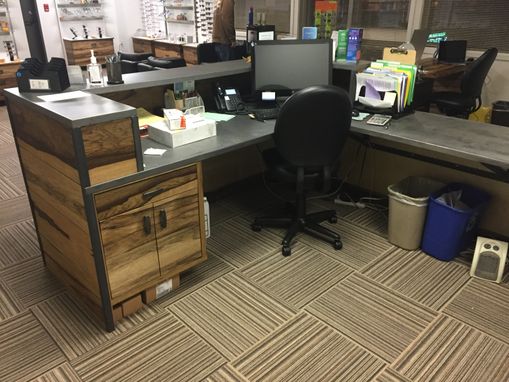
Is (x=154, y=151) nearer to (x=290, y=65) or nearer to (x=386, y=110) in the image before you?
(x=290, y=65)

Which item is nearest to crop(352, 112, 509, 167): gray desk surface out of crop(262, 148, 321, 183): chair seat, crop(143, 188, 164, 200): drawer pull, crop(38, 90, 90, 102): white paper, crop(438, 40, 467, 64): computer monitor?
crop(262, 148, 321, 183): chair seat

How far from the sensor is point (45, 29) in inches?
295

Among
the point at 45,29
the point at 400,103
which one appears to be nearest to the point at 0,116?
the point at 45,29

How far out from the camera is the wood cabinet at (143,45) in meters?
8.00

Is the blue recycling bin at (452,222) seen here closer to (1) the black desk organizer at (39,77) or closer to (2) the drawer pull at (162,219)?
(2) the drawer pull at (162,219)

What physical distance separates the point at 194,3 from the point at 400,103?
5.75m

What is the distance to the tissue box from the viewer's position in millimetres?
2154

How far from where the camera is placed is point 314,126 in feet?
7.48

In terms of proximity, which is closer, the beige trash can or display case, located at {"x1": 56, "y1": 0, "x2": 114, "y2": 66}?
the beige trash can

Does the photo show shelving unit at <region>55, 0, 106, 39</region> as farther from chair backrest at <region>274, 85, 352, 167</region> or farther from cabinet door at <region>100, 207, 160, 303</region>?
cabinet door at <region>100, 207, 160, 303</region>

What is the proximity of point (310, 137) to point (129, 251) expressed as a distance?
112 centimetres

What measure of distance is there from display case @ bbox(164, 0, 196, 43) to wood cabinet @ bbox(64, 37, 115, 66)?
3.77ft

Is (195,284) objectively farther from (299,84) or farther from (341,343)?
(299,84)

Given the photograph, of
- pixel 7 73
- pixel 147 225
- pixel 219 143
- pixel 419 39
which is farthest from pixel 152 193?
pixel 7 73
